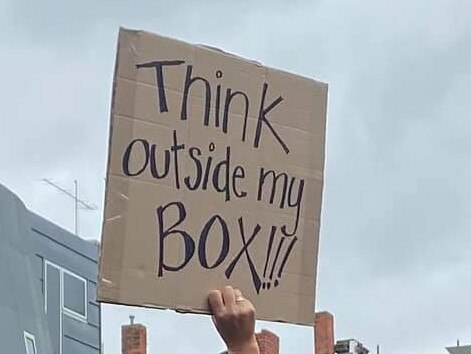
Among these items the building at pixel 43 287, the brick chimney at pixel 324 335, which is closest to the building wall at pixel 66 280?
the building at pixel 43 287

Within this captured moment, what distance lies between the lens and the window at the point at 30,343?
18.4 metres

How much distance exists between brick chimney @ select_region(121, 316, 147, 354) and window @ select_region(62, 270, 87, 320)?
11.3 ft

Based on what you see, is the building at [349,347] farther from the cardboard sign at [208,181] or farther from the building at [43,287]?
the cardboard sign at [208,181]

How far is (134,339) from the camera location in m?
26.6

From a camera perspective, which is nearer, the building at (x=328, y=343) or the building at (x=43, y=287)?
the building at (x=43, y=287)

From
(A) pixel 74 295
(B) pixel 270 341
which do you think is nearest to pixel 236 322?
(A) pixel 74 295

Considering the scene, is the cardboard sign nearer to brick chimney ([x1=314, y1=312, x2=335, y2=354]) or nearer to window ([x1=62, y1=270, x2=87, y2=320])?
window ([x1=62, y1=270, x2=87, y2=320])

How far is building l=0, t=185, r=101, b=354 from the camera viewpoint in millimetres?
18016


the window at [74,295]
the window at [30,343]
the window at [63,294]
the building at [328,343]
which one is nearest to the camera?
the window at [30,343]

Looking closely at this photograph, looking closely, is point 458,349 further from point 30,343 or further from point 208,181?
point 208,181

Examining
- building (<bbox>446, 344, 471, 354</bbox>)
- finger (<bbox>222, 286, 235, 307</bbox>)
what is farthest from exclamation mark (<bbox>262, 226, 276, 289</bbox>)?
building (<bbox>446, 344, 471, 354</bbox>)

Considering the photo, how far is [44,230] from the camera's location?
2181 centimetres

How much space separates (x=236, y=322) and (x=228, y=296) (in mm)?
226

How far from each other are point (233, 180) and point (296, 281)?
386 mm
